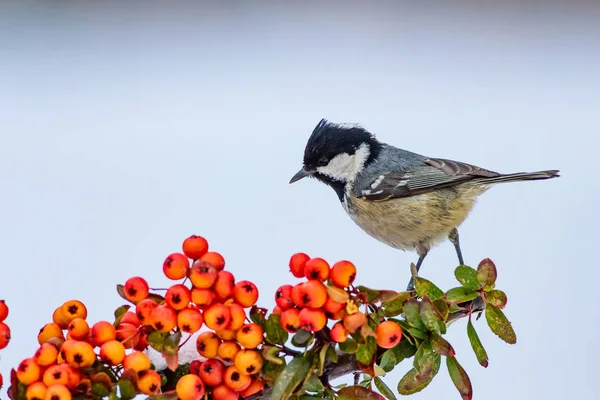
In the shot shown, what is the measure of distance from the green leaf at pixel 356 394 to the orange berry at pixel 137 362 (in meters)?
0.18

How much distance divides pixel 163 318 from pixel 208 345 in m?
0.05

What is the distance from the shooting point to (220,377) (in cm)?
65

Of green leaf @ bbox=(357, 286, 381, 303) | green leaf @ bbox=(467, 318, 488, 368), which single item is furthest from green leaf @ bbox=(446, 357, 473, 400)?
green leaf @ bbox=(357, 286, 381, 303)

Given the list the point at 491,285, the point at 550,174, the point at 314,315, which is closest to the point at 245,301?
the point at 314,315

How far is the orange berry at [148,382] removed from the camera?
0.62 metres

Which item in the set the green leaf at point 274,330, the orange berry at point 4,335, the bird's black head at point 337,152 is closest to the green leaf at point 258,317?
the green leaf at point 274,330

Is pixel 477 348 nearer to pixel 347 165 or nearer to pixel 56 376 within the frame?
pixel 56 376

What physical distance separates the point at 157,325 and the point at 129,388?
6 cm

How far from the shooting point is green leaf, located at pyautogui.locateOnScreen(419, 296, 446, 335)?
0.72 m

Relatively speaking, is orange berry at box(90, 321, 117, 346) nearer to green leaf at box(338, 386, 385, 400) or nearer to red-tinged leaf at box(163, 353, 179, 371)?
red-tinged leaf at box(163, 353, 179, 371)

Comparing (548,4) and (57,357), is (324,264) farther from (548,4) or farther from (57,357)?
(548,4)

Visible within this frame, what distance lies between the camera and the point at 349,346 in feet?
2.18

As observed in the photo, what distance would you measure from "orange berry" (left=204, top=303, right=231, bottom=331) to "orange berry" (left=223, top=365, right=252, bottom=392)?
4cm

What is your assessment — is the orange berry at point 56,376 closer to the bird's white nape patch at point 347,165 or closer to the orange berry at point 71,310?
the orange berry at point 71,310
